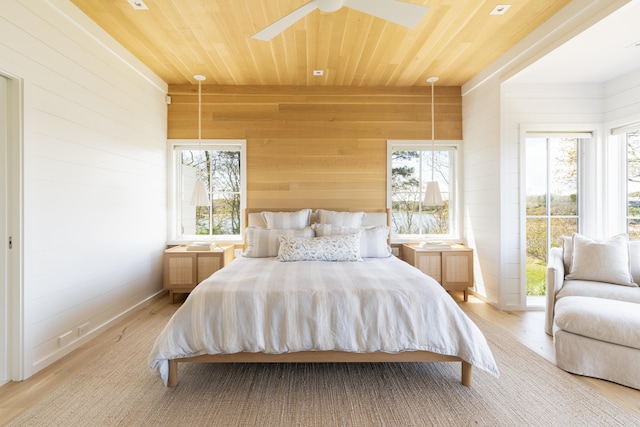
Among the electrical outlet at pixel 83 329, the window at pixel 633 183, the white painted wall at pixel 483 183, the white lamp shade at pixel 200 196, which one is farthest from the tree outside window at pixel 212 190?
the window at pixel 633 183

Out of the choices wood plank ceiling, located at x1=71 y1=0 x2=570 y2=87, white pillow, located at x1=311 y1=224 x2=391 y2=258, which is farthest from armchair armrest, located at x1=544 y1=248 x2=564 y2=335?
wood plank ceiling, located at x1=71 y1=0 x2=570 y2=87

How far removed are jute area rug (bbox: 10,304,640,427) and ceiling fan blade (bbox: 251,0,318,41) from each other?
7.92 feet

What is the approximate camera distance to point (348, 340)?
6.56 ft

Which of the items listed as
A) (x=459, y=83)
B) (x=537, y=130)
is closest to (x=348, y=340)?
(x=537, y=130)

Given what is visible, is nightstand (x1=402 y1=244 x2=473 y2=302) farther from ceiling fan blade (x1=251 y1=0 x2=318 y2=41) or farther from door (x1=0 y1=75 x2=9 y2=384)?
door (x1=0 y1=75 x2=9 y2=384)

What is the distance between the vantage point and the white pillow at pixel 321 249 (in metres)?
3.09

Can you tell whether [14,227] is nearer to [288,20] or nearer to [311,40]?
[288,20]

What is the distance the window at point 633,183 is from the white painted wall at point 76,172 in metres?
5.32

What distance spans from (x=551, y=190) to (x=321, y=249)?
2.82 m

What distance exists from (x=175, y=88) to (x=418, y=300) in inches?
157

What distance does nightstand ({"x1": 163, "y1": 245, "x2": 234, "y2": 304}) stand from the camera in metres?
3.75

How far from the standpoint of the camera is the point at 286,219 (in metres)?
3.84

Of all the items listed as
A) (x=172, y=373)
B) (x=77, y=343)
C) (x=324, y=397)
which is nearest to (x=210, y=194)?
(x=77, y=343)

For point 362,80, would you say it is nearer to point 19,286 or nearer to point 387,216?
point 387,216
